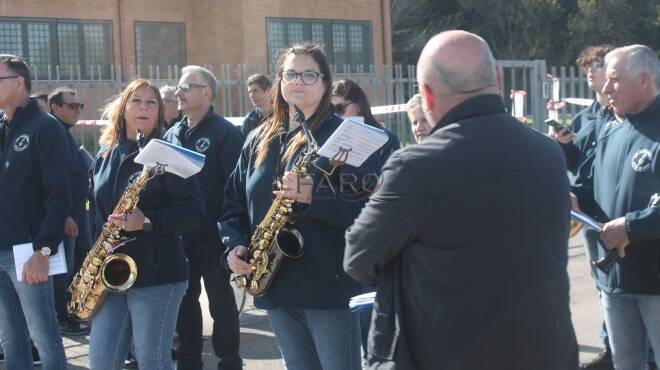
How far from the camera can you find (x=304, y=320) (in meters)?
4.34

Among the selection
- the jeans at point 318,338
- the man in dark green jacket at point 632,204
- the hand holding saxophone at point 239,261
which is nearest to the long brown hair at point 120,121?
the hand holding saxophone at point 239,261

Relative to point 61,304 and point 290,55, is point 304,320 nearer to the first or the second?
point 290,55

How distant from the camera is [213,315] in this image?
6.43 metres

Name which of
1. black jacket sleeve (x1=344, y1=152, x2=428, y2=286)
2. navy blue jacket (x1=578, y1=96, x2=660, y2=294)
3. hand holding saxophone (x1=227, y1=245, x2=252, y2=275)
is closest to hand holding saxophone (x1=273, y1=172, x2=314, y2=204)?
hand holding saxophone (x1=227, y1=245, x2=252, y2=275)

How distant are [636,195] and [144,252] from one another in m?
2.56

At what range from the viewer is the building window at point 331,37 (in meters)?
24.0

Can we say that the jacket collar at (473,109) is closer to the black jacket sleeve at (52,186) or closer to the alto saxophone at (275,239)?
the alto saxophone at (275,239)

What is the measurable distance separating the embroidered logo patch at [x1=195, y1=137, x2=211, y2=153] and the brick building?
15.0 meters

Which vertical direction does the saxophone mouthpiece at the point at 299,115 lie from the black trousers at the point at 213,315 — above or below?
above

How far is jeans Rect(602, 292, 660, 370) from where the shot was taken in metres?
4.74

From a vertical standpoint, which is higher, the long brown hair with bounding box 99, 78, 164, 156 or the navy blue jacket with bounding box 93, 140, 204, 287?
the long brown hair with bounding box 99, 78, 164, 156

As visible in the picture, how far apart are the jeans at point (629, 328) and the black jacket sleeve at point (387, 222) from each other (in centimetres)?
225

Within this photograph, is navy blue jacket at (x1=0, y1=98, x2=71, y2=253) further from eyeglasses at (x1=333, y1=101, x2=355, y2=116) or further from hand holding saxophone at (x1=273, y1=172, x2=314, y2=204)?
eyeglasses at (x1=333, y1=101, x2=355, y2=116)

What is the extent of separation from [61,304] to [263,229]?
443cm
